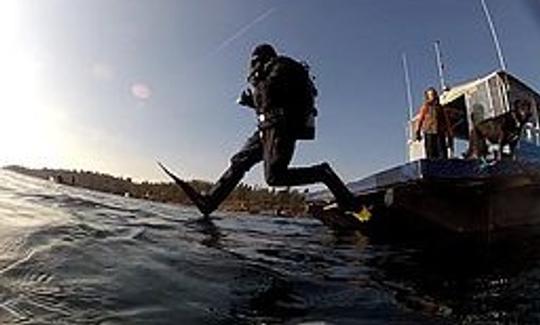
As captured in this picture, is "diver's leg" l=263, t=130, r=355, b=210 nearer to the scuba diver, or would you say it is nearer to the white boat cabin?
the scuba diver

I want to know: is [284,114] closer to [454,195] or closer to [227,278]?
[454,195]

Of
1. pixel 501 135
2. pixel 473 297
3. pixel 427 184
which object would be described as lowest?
pixel 473 297

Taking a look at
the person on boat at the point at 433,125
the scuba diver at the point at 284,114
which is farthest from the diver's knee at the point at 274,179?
the person on boat at the point at 433,125

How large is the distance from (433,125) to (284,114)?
4.98m

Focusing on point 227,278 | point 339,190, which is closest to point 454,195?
point 339,190

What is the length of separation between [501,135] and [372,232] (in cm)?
363

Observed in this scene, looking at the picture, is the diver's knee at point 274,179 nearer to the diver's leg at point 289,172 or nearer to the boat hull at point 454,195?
the diver's leg at point 289,172

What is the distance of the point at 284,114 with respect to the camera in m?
6.96

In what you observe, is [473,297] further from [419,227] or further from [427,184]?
[419,227]

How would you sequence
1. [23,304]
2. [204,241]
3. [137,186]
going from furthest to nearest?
[137,186]
[204,241]
[23,304]

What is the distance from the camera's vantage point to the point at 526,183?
8.05m

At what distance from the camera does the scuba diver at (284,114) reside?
6.85 metres

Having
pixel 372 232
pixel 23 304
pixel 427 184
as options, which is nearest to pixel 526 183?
pixel 427 184

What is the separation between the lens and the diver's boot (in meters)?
7.52
